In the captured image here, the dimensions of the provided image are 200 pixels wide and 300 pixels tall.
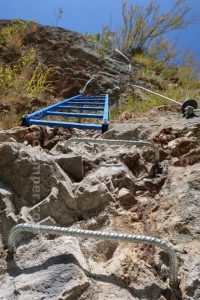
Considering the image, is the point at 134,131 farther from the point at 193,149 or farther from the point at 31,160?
the point at 31,160

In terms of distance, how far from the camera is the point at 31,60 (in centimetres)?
617

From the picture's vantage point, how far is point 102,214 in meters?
2.27

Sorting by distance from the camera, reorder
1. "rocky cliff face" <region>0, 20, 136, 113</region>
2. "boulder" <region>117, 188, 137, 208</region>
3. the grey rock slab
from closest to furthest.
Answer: the grey rock slab < "boulder" <region>117, 188, 137, 208</region> < "rocky cliff face" <region>0, 20, 136, 113</region>

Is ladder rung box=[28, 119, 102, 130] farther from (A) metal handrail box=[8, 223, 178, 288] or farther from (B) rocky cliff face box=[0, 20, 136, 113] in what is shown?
(B) rocky cliff face box=[0, 20, 136, 113]

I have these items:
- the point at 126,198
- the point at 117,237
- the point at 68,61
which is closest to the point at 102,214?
the point at 126,198

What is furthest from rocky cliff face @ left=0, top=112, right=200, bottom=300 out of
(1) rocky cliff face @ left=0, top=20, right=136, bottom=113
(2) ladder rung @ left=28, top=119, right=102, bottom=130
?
(1) rocky cliff face @ left=0, top=20, right=136, bottom=113

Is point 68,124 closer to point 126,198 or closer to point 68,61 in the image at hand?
point 126,198

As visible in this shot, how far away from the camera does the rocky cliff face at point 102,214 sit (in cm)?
173

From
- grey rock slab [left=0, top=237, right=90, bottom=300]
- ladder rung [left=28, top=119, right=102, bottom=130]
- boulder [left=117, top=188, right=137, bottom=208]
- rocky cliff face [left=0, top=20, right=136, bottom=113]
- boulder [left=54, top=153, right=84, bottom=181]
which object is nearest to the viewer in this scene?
grey rock slab [left=0, top=237, right=90, bottom=300]

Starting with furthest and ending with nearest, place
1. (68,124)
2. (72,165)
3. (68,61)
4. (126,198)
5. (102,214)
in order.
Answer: (68,61) → (68,124) → (72,165) → (126,198) → (102,214)

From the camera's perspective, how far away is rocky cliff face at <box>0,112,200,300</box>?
173 centimetres

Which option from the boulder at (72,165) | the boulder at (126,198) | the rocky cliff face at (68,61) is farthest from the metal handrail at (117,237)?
the rocky cliff face at (68,61)

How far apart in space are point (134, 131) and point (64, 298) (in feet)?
7.31

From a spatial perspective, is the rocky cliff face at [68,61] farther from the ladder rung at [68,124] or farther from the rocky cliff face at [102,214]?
the rocky cliff face at [102,214]
